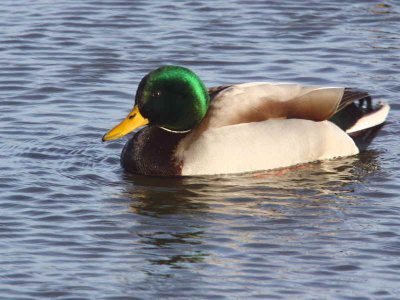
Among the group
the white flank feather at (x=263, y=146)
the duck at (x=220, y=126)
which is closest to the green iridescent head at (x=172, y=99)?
the duck at (x=220, y=126)

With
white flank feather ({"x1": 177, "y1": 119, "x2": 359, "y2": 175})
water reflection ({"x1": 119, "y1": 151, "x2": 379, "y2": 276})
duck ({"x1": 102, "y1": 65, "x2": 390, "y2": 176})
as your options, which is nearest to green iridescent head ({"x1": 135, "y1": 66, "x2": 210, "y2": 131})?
duck ({"x1": 102, "y1": 65, "x2": 390, "y2": 176})

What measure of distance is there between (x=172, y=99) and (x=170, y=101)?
3cm

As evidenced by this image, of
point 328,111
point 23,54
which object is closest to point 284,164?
point 328,111

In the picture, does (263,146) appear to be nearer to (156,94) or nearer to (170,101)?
(170,101)

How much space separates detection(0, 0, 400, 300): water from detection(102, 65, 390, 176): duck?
6.3 inches

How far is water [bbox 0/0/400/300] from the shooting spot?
9070mm

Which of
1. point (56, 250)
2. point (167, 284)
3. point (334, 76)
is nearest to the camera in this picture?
point (167, 284)

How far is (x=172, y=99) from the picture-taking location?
11.9 meters

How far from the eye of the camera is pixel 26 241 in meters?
9.73

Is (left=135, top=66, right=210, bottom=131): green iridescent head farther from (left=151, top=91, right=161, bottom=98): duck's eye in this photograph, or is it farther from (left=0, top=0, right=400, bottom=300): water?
(left=0, top=0, right=400, bottom=300): water

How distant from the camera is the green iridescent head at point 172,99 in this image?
11750 mm

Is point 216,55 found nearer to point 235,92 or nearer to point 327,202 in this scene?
point 235,92

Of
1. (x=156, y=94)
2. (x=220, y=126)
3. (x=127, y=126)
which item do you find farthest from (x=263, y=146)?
(x=127, y=126)

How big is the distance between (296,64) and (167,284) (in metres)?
6.28
